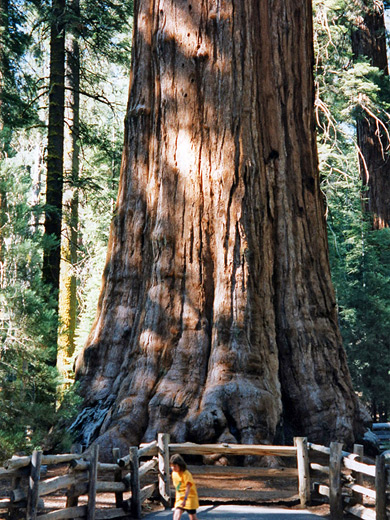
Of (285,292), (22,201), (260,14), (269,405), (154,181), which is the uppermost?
(260,14)

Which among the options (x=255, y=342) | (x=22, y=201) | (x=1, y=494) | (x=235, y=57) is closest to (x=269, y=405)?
(x=255, y=342)

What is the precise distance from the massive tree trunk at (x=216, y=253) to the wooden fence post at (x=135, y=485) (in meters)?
1.60

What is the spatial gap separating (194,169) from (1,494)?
584 centimetres

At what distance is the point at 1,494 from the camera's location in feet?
30.6

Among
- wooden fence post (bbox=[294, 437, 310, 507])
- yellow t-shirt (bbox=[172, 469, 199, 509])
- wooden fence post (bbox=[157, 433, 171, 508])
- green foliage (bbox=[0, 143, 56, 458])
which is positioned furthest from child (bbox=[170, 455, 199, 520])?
wooden fence post (bbox=[294, 437, 310, 507])

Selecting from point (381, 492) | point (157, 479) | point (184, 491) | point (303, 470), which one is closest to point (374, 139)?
point (303, 470)

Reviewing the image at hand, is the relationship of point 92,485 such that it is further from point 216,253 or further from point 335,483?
point 216,253

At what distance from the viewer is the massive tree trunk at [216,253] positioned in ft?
36.2

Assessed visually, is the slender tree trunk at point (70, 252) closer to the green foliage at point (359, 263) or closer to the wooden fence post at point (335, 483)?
the green foliage at point (359, 263)

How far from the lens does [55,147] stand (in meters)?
16.5

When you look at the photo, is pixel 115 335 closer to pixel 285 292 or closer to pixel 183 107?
pixel 285 292

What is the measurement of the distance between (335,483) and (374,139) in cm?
1700

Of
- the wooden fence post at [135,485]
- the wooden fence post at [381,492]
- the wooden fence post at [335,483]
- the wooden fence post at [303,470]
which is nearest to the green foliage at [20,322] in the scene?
the wooden fence post at [135,485]

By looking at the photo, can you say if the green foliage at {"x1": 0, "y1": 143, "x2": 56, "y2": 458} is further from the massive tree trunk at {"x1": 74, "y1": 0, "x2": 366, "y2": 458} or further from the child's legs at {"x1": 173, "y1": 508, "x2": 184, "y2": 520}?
the child's legs at {"x1": 173, "y1": 508, "x2": 184, "y2": 520}
